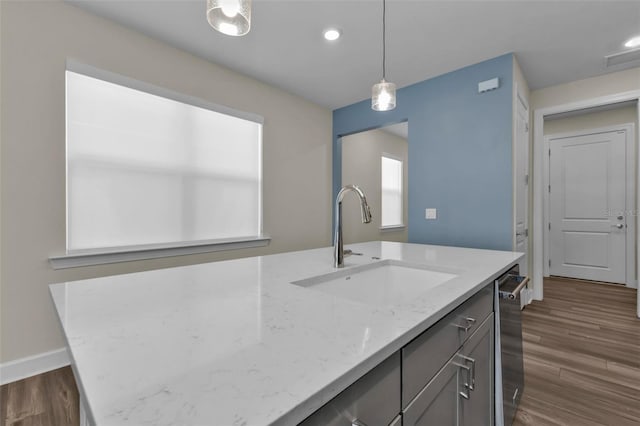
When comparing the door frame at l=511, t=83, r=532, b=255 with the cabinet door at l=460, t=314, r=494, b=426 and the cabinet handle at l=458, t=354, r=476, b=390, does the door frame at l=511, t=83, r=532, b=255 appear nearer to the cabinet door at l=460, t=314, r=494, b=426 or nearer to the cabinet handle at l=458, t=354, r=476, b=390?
the cabinet door at l=460, t=314, r=494, b=426

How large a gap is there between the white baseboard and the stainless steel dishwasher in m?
2.73

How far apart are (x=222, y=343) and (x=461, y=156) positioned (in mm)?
3099

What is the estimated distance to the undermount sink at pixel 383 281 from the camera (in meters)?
1.25

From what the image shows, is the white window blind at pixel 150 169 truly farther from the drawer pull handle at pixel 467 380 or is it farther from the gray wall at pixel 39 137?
the drawer pull handle at pixel 467 380

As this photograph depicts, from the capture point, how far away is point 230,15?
1018 mm

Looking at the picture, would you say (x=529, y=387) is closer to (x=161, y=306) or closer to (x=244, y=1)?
(x=161, y=306)

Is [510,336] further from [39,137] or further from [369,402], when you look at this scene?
[39,137]

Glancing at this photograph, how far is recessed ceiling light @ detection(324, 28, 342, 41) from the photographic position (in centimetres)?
242

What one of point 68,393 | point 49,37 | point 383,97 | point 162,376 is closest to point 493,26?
point 383,97

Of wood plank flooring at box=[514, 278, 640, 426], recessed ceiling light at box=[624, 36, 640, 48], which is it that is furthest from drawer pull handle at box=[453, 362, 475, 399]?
recessed ceiling light at box=[624, 36, 640, 48]

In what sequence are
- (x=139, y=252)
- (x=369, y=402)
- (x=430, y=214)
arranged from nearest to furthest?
(x=369, y=402)
(x=139, y=252)
(x=430, y=214)

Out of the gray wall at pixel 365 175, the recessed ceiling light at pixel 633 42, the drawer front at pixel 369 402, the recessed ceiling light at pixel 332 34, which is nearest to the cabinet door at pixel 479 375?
the drawer front at pixel 369 402

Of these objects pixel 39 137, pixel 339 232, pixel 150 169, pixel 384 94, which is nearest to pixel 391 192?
pixel 384 94

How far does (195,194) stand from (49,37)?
150cm
